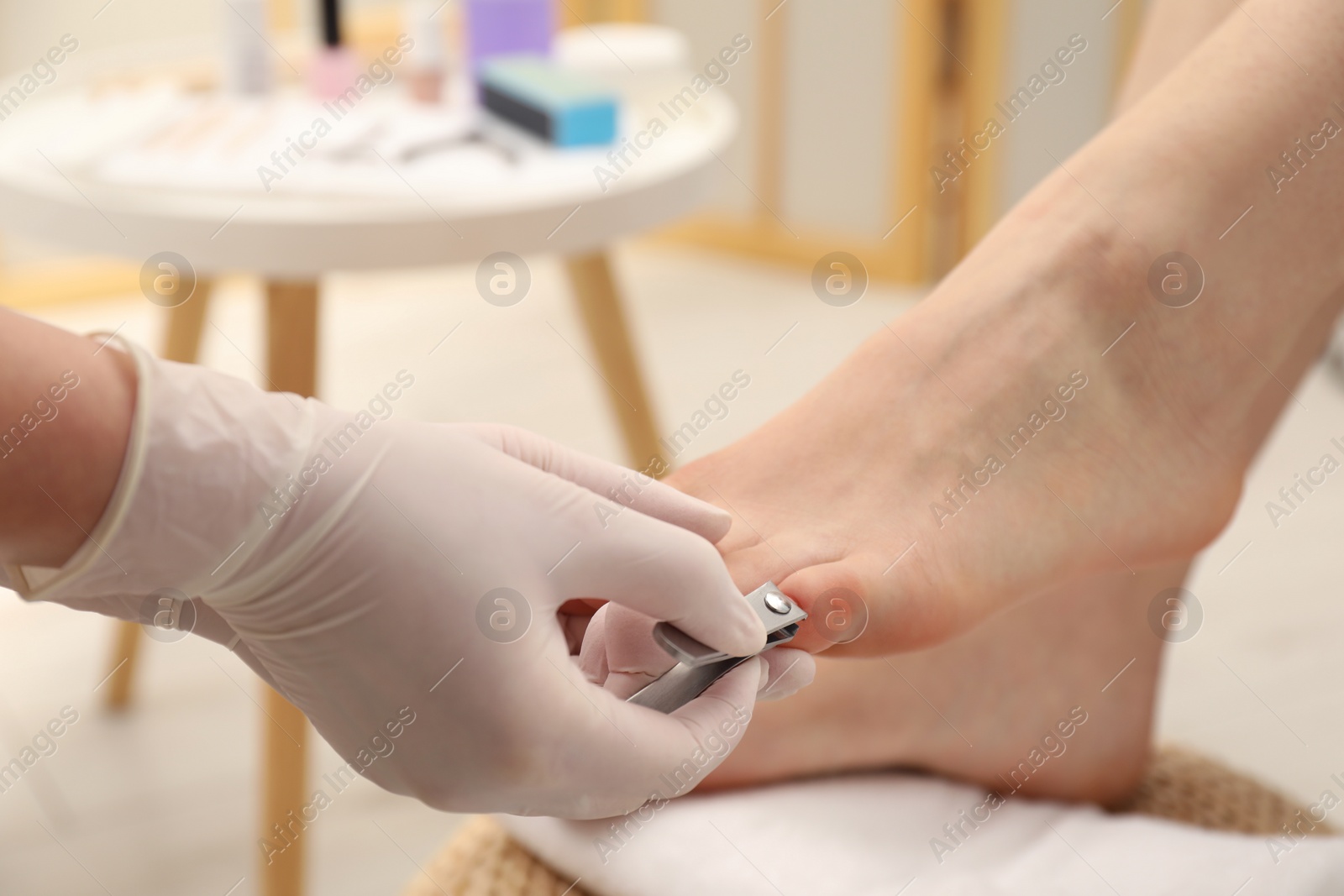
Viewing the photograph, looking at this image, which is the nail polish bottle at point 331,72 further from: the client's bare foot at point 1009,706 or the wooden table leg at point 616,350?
the client's bare foot at point 1009,706

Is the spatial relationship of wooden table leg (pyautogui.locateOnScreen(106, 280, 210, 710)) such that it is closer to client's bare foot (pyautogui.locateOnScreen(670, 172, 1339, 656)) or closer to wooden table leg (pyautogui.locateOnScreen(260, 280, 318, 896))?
wooden table leg (pyautogui.locateOnScreen(260, 280, 318, 896))

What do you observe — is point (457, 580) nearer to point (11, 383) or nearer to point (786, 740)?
point (11, 383)

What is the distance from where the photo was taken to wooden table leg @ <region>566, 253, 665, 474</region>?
117 centimetres

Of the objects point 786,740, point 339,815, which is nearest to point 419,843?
point 339,815

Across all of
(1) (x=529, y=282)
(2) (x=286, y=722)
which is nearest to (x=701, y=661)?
(2) (x=286, y=722)

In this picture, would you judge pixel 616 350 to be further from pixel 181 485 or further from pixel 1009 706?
pixel 181 485

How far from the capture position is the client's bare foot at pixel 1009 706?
68 centimetres

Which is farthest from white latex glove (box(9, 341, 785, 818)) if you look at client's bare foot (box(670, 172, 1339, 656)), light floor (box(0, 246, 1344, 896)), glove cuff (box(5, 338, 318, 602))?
light floor (box(0, 246, 1344, 896))

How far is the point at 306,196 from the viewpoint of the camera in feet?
3.10

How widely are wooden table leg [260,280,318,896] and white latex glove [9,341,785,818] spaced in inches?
17.2

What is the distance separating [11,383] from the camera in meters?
0.37

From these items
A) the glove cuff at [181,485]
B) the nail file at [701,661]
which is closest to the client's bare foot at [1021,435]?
the nail file at [701,661]

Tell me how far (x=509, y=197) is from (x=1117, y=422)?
1.61 feet

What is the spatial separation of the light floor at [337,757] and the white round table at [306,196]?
0.38 ft
